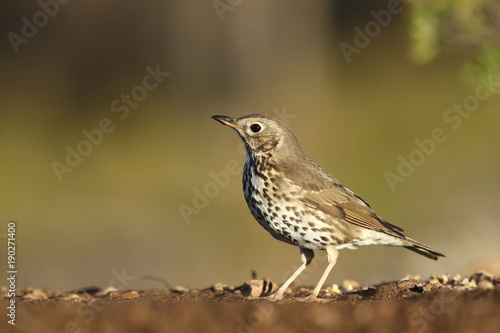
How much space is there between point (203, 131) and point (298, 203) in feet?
42.8

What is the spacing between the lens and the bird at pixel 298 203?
649 centimetres

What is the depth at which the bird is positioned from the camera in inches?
256

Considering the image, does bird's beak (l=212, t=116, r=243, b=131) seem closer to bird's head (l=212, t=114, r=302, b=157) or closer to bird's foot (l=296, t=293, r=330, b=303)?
bird's head (l=212, t=114, r=302, b=157)

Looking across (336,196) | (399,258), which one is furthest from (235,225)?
(336,196)

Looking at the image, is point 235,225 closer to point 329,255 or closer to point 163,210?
point 163,210

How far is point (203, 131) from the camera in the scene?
1942cm

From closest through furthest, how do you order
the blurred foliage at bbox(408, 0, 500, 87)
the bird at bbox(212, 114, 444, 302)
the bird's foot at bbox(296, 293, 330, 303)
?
the bird's foot at bbox(296, 293, 330, 303)
the bird at bbox(212, 114, 444, 302)
the blurred foliage at bbox(408, 0, 500, 87)

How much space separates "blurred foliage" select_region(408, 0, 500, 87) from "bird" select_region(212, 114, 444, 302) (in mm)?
2253

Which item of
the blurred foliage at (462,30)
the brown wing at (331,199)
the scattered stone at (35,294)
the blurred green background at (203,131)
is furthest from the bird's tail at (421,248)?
the scattered stone at (35,294)

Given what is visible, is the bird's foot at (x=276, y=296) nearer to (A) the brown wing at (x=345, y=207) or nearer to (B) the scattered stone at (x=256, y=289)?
(B) the scattered stone at (x=256, y=289)

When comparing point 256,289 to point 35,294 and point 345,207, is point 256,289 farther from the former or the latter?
point 35,294

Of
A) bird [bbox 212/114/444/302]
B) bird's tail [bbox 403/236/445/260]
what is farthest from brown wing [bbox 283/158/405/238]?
bird's tail [bbox 403/236/445/260]

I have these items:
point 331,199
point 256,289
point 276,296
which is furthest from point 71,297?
point 331,199

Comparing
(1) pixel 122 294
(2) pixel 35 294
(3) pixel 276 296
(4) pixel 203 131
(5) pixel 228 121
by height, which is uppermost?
(4) pixel 203 131
